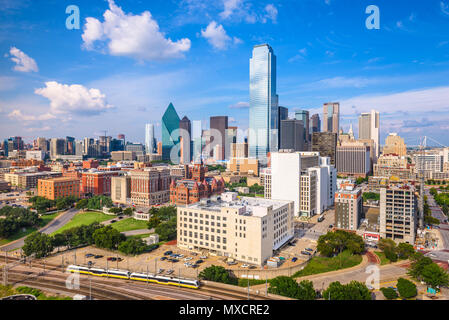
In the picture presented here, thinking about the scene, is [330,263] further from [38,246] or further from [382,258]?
[38,246]

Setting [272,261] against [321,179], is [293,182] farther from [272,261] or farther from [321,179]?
[272,261]

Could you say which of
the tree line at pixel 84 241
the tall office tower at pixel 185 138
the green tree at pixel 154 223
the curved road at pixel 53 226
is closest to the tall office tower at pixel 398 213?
the tree line at pixel 84 241

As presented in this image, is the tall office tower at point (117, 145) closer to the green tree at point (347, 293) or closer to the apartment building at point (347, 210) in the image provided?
the apartment building at point (347, 210)

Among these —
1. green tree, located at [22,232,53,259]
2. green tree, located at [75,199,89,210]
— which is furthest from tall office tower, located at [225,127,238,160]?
green tree, located at [22,232,53,259]

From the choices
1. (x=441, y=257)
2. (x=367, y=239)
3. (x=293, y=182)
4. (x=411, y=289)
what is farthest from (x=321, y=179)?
(x=411, y=289)

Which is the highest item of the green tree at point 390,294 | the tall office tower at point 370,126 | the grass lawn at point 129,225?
the tall office tower at point 370,126

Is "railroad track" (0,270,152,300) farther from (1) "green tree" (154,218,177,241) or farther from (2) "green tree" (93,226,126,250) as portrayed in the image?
(1) "green tree" (154,218,177,241)

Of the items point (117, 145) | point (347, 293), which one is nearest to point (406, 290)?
point (347, 293)
